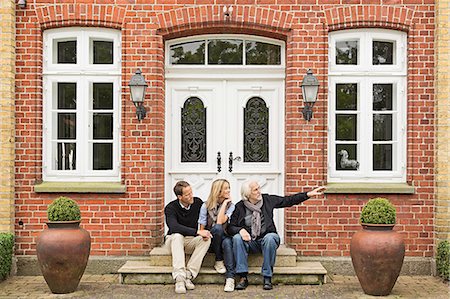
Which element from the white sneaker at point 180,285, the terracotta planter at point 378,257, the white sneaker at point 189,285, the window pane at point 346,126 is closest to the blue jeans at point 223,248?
the white sneaker at point 189,285

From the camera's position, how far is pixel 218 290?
8.56m

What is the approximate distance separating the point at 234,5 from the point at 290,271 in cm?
383

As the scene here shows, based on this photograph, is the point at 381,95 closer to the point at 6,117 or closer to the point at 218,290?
the point at 218,290

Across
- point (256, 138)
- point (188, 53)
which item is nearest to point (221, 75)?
point (188, 53)

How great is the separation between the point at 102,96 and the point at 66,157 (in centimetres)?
104

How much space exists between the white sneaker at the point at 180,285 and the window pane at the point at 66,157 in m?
2.56

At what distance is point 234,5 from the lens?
9688 mm

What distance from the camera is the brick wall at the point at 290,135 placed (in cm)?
967

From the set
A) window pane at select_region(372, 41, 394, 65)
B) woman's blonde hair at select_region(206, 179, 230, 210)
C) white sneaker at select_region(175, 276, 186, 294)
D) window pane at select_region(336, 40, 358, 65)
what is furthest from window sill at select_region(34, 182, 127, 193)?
window pane at select_region(372, 41, 394, 65)

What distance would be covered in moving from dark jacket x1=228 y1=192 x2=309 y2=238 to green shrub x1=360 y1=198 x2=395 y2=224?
0.92 meters

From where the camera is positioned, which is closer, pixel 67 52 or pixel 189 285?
pixel 189 285

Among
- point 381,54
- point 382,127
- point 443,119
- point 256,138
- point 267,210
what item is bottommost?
point 267,210

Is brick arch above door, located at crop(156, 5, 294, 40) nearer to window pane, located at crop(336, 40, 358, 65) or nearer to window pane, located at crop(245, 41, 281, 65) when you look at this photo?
window pane, located at crop(245, 41, 281, 65)

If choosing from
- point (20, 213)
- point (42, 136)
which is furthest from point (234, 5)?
point (20, 213)
